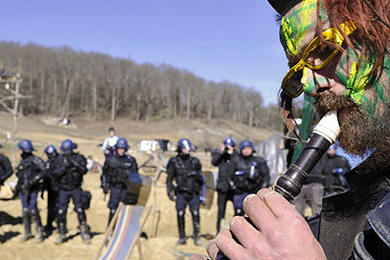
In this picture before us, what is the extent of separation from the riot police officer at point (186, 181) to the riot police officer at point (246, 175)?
3.10 ft

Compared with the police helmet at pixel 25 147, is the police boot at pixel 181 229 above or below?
below

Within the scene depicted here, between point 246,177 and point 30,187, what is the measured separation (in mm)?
4813

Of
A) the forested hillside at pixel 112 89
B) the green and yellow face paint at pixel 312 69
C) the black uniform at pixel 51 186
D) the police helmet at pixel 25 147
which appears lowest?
the black uniform at pixel 51 186

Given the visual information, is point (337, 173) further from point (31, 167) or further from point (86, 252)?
point (31, 167)

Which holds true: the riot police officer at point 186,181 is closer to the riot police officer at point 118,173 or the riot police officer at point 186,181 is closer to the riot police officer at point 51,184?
A: the riot police officer at point 118,173

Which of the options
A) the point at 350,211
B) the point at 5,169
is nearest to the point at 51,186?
the point at 5,169

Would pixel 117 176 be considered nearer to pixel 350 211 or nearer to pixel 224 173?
pixel 224 173

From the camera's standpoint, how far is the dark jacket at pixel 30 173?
26.2 feet

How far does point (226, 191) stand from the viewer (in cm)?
814

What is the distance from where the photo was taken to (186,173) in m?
8.25

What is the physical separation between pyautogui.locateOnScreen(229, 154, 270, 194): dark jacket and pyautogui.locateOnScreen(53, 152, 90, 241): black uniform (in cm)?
343

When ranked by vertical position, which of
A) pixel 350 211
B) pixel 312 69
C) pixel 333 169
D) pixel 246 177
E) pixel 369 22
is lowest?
pixel 246 177

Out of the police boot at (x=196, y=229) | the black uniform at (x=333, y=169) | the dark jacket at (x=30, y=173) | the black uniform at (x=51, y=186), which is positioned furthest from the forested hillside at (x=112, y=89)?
the dark jacket at (x=30, y=173)

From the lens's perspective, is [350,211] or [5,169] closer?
[350,211]
